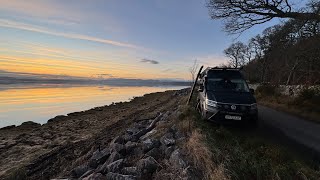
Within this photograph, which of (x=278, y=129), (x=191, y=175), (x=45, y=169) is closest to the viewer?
(x=191, y=175)

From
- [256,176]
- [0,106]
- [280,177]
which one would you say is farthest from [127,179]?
[0,106]

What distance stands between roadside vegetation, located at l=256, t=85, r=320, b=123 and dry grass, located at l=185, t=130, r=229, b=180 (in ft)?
29.8

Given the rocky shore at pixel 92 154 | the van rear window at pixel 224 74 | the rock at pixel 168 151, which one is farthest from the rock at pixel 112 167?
the van rear window at pixel 224 74

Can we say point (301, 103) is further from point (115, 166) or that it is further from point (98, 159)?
point (115, 166)

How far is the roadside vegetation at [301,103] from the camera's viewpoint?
1648 cm

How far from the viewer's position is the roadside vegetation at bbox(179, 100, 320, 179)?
21.4ft

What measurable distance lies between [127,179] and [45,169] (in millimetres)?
5037

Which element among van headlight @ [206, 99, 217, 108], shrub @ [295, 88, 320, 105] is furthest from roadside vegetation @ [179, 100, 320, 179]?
shrub @ [295, 88, 320, 105]

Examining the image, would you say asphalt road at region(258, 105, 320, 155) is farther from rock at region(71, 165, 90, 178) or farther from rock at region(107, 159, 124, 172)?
rock at region(71, 165, 90, 178)

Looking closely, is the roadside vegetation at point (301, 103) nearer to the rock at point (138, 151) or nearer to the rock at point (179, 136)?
the rock at point (179, 136)

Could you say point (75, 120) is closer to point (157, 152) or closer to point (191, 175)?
point (157, 152)

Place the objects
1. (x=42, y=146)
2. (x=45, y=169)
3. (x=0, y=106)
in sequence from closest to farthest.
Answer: (x=45, y=169)
(x=42, y=146)
(x=0, y=106)

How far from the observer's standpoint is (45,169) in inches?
427

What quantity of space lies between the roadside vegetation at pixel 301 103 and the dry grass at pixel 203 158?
9.08 metres
